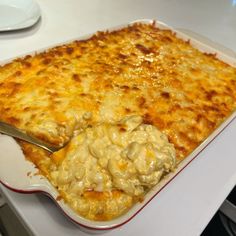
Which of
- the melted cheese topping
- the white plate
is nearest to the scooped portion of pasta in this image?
the melted cheese topping

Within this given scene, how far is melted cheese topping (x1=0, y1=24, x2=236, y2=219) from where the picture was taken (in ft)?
2.90

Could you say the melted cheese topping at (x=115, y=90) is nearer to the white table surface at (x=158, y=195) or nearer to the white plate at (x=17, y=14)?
the white table surface at (x=158, y=195)

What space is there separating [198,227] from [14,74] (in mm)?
702

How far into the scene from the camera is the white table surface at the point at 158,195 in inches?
30.8

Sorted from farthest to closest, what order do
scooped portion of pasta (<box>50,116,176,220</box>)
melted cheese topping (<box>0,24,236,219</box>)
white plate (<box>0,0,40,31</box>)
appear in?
1. white plate (<box>0,0,40,31</box>)
2. melted cheese topping (<box>0,24,236,219</box>)
3. scooped portion of pasta (<box>50,116,176,220</box>)

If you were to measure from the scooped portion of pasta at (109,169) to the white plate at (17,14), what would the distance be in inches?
34.3

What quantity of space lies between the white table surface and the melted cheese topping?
0.08 m

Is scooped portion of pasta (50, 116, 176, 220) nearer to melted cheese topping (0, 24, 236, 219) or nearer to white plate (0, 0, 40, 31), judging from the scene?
melted cheese topping (0, 24, 236, 219)

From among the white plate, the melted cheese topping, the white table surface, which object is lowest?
the white table surface

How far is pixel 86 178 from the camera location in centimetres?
74

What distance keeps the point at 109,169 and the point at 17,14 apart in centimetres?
110

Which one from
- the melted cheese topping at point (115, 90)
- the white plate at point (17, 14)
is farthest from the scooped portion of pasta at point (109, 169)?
the white plate at point (17, 14)

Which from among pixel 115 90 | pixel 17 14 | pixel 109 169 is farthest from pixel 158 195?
pixel 17 14

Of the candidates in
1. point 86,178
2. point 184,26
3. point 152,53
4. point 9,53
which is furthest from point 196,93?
point 184,26
